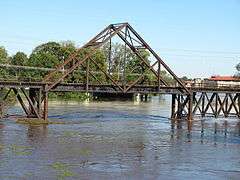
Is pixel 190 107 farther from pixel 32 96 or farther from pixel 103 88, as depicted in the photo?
pixel 32 96

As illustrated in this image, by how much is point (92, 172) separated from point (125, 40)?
121 feet

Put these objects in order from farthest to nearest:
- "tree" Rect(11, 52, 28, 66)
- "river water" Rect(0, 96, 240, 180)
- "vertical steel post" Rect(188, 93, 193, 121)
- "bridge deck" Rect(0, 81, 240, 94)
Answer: "tree" Rect(11, 52, 28, 66)
"vertical steel post" Rect(188, 93, 193, 121)
"bridge deck" Rect(0, 81, 240, 94)
"river water" Rect(0, 96, 240, 180)

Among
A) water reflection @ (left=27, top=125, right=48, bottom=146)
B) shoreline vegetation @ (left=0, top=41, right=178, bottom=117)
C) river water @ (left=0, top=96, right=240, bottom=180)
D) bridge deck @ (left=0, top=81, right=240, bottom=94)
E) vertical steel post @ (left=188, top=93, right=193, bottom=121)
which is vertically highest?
shoreline vegetation @ (left=0, top=41, right=178, bottom=117)

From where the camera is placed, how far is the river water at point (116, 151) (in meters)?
30.6

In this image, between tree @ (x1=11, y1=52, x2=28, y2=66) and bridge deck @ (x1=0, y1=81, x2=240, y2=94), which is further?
tree @ (x1=11, y1=52, x2=28, y2=66)

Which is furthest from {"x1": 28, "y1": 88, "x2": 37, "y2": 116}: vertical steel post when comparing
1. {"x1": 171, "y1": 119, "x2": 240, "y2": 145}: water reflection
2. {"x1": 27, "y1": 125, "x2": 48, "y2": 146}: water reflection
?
{"x1": 171, "y1": 119, "x2": 240, "y2": 145}: water reflection

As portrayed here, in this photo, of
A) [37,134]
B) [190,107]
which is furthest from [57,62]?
[37,134]

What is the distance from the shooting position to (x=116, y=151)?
39.2 m

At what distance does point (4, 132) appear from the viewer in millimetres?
47812

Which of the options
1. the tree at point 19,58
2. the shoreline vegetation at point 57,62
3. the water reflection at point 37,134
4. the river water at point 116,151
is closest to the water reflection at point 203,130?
the river water at point 116,151

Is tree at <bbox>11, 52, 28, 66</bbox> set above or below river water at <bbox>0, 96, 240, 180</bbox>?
above

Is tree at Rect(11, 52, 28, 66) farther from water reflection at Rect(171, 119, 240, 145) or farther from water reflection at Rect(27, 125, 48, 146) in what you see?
water reflection at Rect(27, 125, 48, 146)

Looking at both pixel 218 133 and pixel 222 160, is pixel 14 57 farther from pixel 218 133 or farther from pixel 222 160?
pixel 222 160

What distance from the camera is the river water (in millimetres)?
30578
